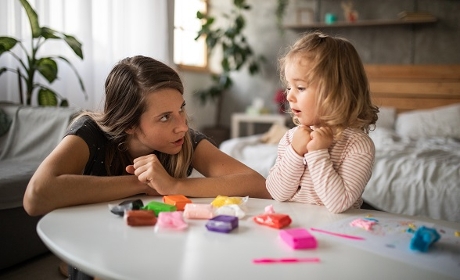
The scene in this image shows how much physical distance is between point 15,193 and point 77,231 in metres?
1.23

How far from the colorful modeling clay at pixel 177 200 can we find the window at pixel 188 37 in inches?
99.8

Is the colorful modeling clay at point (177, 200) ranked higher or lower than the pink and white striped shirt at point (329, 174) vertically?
lower

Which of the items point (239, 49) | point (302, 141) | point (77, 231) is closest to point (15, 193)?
point (77, 231)

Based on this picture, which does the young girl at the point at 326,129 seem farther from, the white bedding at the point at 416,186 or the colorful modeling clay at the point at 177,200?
the white bedding at the point at 416,186

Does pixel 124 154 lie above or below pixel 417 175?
above

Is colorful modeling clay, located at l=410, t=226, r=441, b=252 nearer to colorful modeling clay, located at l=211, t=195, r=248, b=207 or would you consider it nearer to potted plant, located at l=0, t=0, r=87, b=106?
colorful modeling clay, located at l=211, t=195, r=248, b=207

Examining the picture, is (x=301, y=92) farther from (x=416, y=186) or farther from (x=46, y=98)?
(x=46, y=98)

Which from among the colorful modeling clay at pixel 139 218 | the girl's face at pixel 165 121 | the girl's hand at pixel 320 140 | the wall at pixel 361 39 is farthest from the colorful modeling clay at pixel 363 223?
the wall at pixel 361 39

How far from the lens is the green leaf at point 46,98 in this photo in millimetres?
2695

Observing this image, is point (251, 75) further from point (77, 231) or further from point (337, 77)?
point (77, 231)

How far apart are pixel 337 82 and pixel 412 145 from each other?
2.30 m

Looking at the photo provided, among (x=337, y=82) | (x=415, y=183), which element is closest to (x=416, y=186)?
(x=415, y=183)

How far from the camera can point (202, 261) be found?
67cm

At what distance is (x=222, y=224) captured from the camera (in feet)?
2.70
